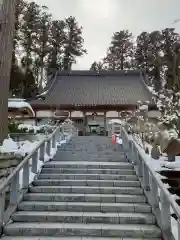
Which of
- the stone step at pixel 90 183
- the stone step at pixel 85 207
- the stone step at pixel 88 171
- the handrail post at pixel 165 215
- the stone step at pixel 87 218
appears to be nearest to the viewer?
the handrail post at pixel 165 215

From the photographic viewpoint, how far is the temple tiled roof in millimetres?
27378

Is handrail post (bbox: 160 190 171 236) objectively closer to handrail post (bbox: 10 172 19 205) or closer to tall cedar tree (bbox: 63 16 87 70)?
handrail post (bbox: 10 172 19 205)

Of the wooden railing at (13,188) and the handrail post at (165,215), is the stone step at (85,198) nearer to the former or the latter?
the wooden railing at (13,188)

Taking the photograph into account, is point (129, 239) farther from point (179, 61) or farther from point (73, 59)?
point (73, 59)

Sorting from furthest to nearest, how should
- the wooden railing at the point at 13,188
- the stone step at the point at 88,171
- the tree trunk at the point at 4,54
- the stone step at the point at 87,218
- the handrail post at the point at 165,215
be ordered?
the tree trunk at the point at 4,54 < the stone step at the point at 88,171 < the stone step at the point at 87,218 < the wooden railing at the point at 13,188 < the handrail post at the point at 165,215

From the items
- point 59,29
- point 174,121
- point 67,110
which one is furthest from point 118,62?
point 174,121

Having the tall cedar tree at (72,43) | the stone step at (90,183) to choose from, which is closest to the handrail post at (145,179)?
the stone step at (90,183)

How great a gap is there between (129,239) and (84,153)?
6.12 meters

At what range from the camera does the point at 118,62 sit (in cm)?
4603

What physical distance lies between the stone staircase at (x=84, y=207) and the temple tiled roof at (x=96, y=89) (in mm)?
18429

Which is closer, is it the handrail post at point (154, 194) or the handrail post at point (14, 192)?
the handrail post at point (154, 194)

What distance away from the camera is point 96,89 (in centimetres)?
3055

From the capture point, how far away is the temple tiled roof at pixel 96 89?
89.8 feet

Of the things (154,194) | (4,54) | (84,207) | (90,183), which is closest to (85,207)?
(84,207)
